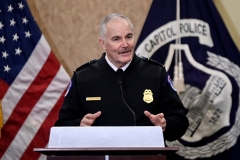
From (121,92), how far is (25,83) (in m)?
1.79

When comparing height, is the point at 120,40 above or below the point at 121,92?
above

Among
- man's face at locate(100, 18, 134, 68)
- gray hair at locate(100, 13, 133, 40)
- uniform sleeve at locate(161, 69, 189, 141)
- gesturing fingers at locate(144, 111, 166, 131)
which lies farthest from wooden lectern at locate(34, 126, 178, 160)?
gray hair at locate(100, 13, 133, 40)

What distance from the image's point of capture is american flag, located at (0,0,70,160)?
4832mm

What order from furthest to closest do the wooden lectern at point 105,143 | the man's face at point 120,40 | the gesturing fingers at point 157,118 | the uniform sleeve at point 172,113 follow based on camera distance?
the man's face at point 120,40
the uniform sleeve at point 172,113
the gesturing fingers at point 157,118
the wooden lectern at point 105,143

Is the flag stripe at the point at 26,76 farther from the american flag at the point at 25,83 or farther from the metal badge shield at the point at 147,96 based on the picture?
the metal badge shield at the point at 147,96

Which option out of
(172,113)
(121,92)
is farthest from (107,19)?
(172,113)

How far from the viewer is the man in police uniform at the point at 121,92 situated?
3.24 m

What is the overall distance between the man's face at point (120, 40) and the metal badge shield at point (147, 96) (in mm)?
232

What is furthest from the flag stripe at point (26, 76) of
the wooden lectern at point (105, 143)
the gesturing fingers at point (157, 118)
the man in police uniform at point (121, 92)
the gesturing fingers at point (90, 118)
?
the wooden lectern at point (105, 143)

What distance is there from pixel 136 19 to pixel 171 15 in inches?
13.7

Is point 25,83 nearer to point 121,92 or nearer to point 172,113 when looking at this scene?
point 121,92

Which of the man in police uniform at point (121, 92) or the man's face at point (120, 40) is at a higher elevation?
the man's face at point (120, 40)

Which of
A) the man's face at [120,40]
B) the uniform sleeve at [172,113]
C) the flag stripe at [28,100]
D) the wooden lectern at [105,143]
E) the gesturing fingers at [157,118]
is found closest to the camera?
the wooden lectern at [105,143]

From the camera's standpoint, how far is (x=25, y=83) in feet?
16.0
